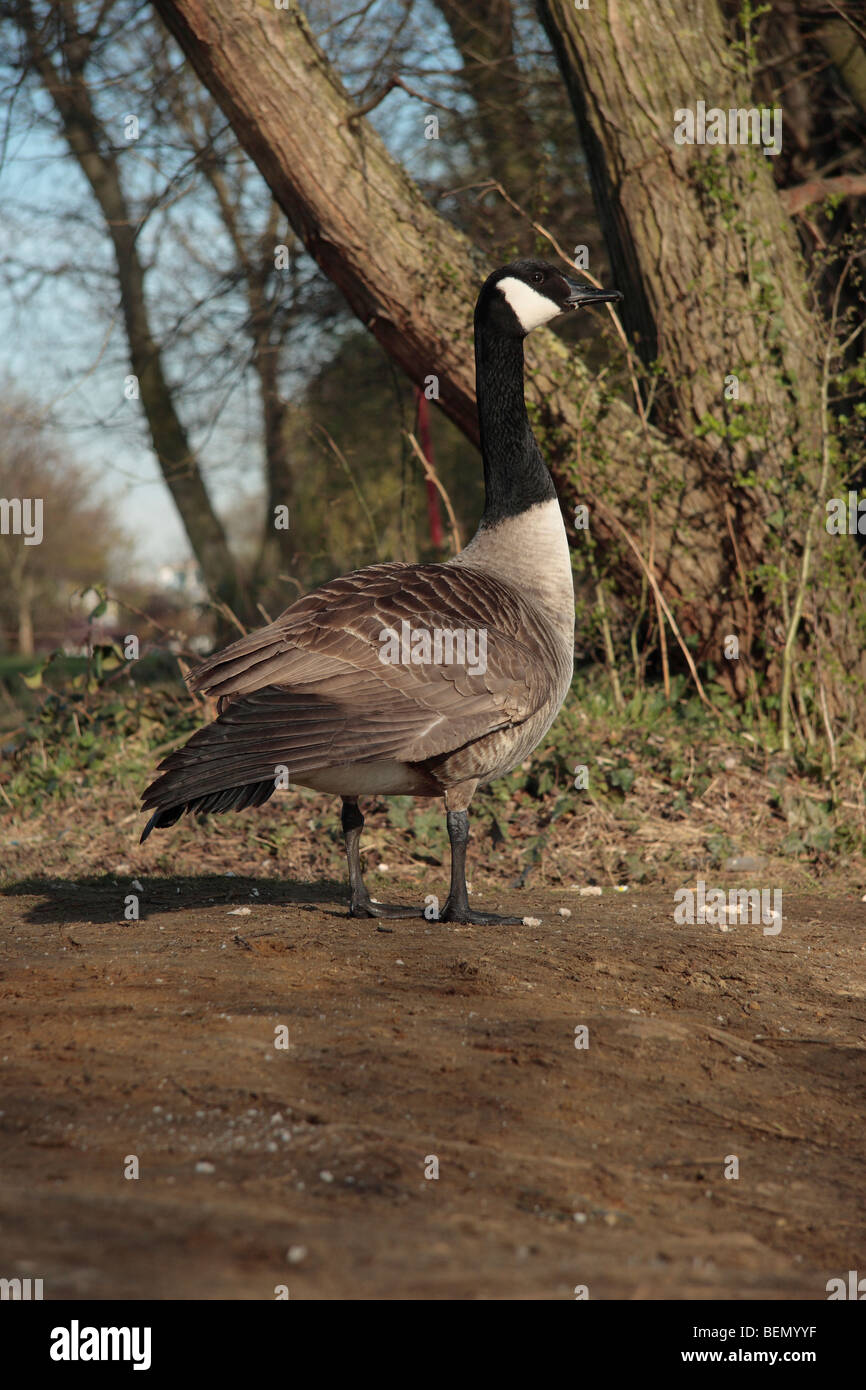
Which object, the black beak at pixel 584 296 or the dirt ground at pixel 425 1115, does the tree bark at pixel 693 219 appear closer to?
the black beak at pixel 584 296

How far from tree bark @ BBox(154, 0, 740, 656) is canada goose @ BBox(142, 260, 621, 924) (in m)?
2.97

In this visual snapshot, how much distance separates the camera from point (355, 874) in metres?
5.40

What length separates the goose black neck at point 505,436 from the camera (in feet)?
19.3

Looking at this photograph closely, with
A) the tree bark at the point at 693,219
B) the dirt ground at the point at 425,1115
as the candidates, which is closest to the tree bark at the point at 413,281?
the tree bark at the point at 693,219

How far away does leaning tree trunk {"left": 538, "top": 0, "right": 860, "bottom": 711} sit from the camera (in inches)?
318

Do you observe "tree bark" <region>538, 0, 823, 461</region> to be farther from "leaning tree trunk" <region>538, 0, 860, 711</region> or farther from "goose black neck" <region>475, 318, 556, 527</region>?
"goose black neck" <region>475, 318, 556, 527</region>

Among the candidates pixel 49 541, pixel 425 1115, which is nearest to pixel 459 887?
pixel 425 1115

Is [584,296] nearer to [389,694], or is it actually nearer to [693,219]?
[389,694]

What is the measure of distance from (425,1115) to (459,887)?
2.23m

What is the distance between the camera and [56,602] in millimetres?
37031

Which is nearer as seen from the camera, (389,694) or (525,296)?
(389,694)

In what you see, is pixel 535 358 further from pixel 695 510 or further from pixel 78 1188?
pixel 78 1188

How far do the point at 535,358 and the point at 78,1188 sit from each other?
23.1 feet

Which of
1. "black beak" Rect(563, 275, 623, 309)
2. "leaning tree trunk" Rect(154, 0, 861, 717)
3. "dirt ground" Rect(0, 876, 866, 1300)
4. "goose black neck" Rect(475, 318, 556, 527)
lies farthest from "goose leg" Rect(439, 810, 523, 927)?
"leaning tree trunk" Rect(154, 0, 861, 717)
